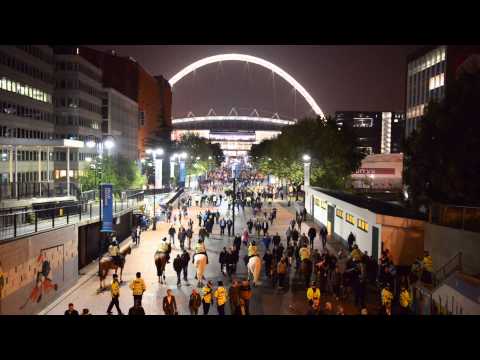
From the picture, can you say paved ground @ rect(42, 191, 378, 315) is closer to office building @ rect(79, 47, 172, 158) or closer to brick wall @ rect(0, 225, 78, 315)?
brick wall @ rect(0, 225, 78, 315)

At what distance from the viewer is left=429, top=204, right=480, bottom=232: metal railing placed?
1777 centimetres

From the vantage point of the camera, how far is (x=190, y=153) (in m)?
103

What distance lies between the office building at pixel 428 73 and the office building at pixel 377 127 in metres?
83.7

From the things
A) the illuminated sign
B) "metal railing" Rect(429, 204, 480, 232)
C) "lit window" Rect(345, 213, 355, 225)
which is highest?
the illuminated sign

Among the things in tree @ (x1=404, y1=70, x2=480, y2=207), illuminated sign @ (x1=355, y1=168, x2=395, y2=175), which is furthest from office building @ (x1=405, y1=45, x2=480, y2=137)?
tree @ (x1=404, y1=70, x2=480, y2=207)

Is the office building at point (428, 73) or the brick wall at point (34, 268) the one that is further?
the office building at point (428, 73)

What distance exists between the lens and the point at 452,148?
22750 millimetres

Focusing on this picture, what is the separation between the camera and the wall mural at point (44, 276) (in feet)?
51.4

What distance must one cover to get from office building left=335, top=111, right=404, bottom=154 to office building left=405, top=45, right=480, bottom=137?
8369cm

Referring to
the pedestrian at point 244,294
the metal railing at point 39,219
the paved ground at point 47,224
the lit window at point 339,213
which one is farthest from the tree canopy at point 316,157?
the pedestrian at point 244,294

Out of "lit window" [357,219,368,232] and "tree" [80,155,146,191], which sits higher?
"tree" [80,155,146,191]

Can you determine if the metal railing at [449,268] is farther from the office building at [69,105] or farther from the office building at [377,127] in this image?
the office building at [377,127]
